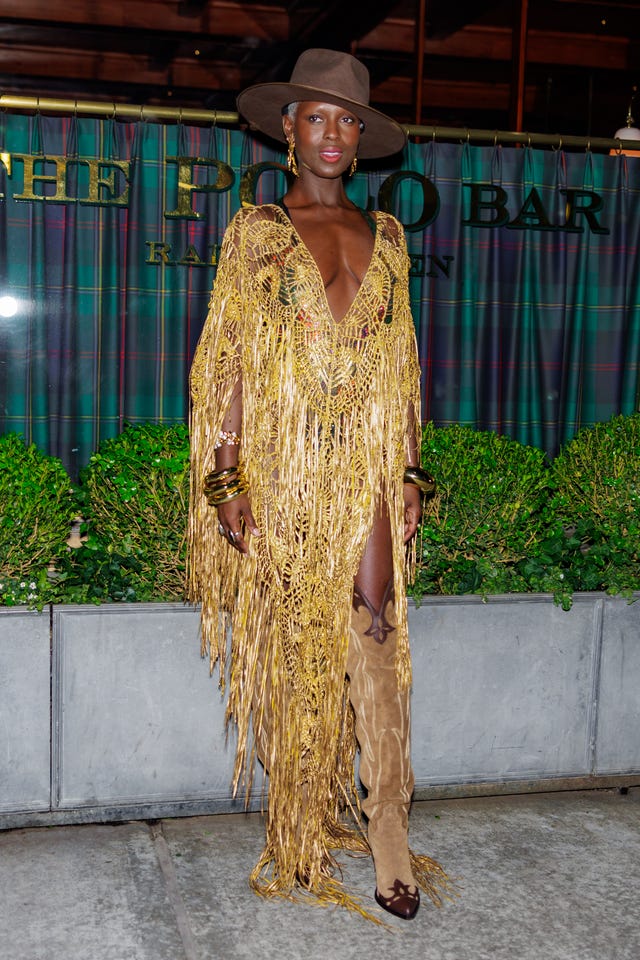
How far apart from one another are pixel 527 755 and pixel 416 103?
422cm

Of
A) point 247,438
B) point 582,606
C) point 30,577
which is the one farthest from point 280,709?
point 582,606

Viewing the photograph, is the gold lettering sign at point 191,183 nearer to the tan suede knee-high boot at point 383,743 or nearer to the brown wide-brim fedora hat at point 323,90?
the brown wide-brim fedora hat at point 323,90

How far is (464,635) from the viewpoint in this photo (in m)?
2.86

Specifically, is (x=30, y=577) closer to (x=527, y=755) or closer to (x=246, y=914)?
(x=246, y=914)

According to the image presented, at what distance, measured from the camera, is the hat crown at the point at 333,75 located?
2244 millimetres

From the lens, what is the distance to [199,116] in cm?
400

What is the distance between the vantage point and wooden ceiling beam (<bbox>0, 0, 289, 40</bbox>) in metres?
6.09

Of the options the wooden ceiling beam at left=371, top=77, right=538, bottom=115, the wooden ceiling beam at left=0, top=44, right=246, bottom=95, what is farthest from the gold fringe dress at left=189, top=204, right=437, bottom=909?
the wooden ceiling beam at left=0, top=44, right=246, bottom=95

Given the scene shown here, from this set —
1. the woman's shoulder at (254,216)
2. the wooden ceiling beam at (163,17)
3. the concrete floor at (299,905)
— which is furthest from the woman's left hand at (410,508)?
the wooden ceiling beam at (163,17)

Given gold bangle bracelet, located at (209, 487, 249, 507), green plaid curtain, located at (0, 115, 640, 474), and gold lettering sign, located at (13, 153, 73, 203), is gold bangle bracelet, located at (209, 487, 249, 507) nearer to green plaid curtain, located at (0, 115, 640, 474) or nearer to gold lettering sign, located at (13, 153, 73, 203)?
green plaid curtain, located at (0, 115, 640, 474)

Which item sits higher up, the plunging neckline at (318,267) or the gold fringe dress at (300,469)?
the plunging neckline at (318,267)

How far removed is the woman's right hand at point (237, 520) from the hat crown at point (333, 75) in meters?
0.92

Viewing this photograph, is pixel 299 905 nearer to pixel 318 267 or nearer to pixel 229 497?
pixel 229 497

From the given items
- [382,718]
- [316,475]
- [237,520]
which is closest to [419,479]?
[316,475]
